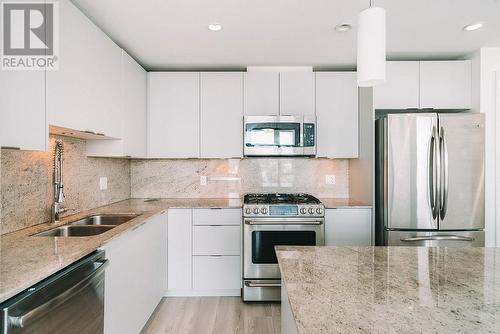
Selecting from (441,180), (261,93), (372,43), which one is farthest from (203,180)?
(372,43)

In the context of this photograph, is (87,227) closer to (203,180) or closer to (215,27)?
(203,180)

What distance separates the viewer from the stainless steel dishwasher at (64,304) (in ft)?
3.24

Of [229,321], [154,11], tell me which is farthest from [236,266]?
[154,11]

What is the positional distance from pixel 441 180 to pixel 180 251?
2.46 meters

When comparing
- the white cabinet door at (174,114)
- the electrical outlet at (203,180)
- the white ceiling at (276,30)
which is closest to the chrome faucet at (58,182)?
the white ceiling at (276,30)

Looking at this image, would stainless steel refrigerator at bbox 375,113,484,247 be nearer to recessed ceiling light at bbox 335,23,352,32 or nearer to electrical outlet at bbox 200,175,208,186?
recessed ceiling light at bbox 335,23,352,32

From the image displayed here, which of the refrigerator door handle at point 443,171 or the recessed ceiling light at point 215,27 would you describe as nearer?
the recessed ceiling light at point 215,27

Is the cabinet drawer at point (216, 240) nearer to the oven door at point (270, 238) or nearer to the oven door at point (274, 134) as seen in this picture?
the oven door at point (270, 238)

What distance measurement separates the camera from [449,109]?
Answer: 2.96m

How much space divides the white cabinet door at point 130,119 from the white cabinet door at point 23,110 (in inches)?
37.5

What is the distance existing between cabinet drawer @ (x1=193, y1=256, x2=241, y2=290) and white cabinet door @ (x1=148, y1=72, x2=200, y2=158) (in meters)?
1.09

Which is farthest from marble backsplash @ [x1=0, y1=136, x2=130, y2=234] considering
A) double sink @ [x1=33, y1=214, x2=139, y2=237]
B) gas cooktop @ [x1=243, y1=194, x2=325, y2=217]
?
gas cooktop @ [x1=243, y1=194, x2=325, y2=217]

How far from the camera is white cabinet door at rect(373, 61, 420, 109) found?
9.58 ft

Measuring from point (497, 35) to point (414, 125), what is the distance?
974mm
